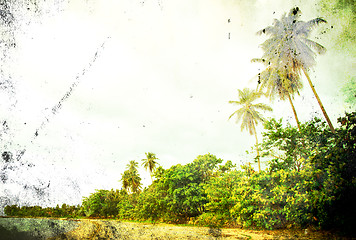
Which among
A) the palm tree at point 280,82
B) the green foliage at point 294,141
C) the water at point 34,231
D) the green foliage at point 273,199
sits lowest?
the water at point 34,231

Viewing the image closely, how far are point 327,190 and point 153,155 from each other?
136ft

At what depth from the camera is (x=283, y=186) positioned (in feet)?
33.2

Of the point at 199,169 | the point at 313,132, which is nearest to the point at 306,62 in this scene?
the point at 313,132

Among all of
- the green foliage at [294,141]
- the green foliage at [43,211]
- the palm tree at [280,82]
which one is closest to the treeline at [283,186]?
the green foliage at [294,141]

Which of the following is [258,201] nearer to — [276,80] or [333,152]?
[333,152]

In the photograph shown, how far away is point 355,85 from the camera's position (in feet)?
37.8

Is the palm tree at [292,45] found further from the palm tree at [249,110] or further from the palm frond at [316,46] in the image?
the palm tree at [249,110]

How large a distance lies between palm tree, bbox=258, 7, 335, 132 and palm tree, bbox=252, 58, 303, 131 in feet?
1.80

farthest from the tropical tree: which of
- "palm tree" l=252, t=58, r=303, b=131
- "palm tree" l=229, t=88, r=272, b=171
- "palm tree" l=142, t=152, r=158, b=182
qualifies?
"palm tree" l=252, t=58, r=303, b=131

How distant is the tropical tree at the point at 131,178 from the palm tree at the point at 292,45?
4365 centimetres

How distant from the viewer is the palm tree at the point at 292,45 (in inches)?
574

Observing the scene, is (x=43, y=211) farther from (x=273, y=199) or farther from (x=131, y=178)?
(x=273, y=199)

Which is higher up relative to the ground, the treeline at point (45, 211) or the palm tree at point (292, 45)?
the palm tree at point (292, 45)

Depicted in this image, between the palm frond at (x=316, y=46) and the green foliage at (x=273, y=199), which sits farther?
the palm frond at (x=316, y=46)
